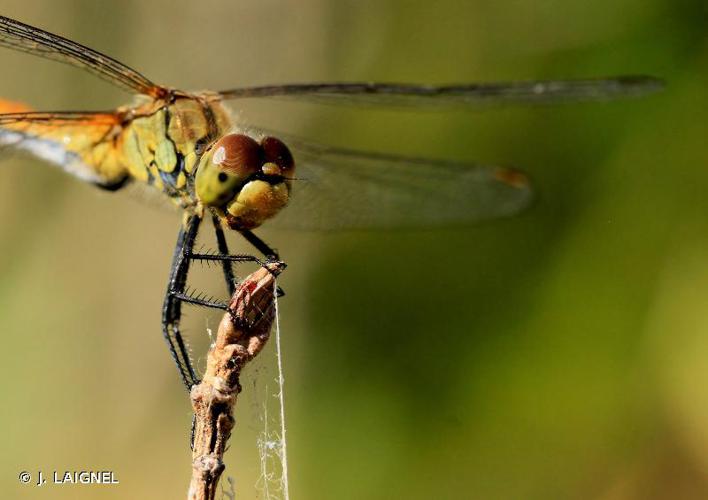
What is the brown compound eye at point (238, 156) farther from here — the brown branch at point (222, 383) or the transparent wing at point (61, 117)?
the transparent wing at point (61, 117)

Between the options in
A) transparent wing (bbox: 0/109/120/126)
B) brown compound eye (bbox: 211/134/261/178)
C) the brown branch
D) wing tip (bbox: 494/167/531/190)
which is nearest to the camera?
the brown branch

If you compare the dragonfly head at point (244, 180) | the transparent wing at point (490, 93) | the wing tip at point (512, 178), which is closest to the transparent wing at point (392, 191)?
the wing tip at point (512, 178)

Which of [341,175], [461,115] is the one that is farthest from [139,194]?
[461,115]

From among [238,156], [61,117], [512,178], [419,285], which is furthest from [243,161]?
[419,285]

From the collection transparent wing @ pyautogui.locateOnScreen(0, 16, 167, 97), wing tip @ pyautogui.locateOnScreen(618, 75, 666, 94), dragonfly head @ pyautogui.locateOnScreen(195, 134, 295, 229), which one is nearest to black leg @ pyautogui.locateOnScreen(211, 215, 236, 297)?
dragonfly head @ pyautogui.locateOnScreen(195, 134, 295, 229)

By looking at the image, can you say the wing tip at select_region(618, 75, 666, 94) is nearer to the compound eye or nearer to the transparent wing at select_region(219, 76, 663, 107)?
the transparent wing at select_region(219, 76, 663, 107)

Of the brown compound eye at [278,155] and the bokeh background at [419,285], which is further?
the bokeh background at [419,285]

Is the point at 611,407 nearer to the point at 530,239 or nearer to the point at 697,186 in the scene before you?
the point at 530,239

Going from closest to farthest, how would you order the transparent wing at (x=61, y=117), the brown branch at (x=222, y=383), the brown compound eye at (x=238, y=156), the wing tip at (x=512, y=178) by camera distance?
the brown branch at (x=222, y=383)
the brown compound eye at (x=238, y=156)
the transparent wing at (x=61, y=117)
the wing tip at (x=512, y=178)
